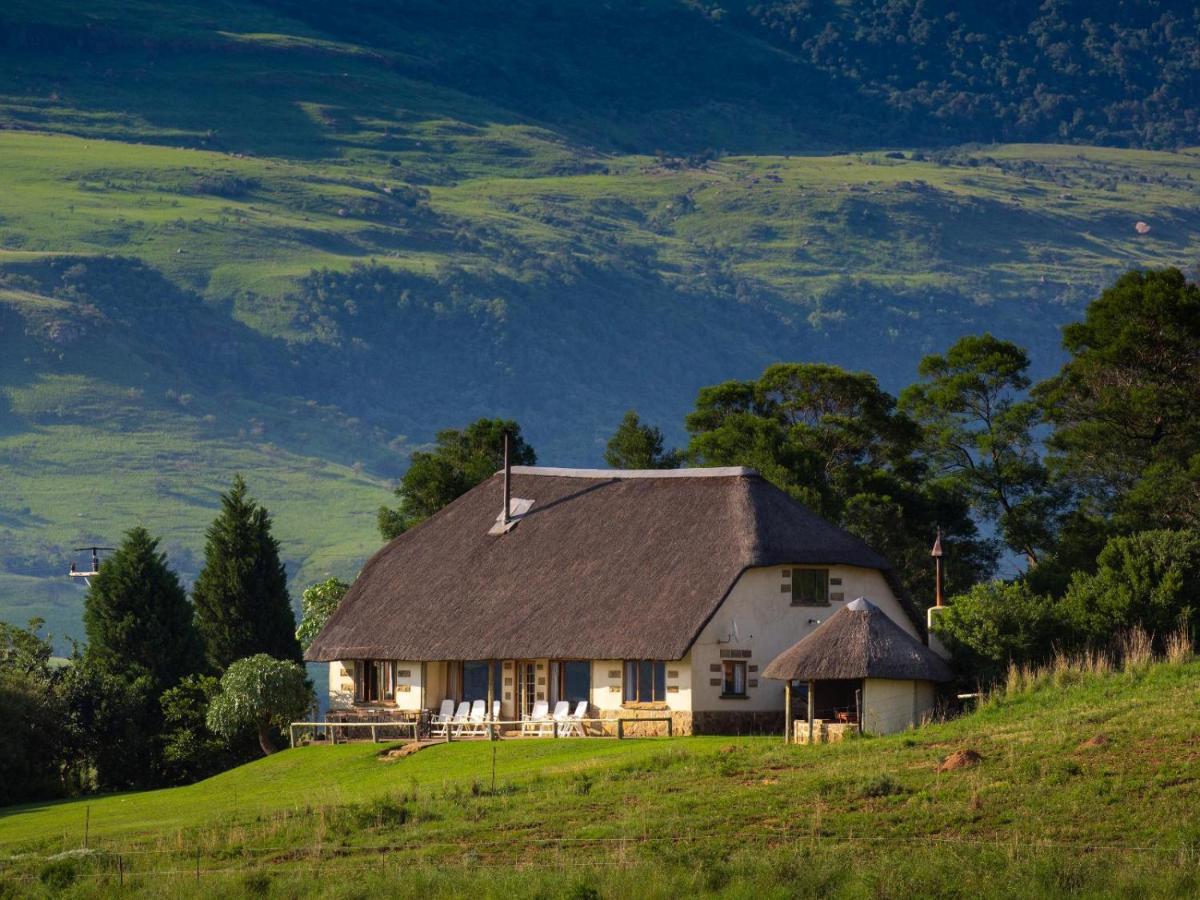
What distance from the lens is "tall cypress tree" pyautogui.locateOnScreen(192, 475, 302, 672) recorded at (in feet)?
257

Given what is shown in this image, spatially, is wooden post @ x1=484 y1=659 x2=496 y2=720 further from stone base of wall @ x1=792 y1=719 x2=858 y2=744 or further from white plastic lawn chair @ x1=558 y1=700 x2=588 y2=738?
stone base of wall @ x1=792 y1=719 x2=858 y2=744

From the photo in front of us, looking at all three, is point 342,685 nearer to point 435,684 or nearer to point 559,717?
point 435,684

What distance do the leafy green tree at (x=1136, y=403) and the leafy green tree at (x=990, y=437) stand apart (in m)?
2.03

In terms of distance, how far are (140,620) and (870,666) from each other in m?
30.5

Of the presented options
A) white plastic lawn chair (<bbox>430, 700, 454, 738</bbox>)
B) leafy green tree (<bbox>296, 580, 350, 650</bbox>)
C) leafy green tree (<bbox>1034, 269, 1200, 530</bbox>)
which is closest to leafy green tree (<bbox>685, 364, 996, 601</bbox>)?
leafy green tree (<bbox>1034, 269, 1200, 530</bbox>)

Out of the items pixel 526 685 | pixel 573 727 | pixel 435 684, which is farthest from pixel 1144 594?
pixel 435 684

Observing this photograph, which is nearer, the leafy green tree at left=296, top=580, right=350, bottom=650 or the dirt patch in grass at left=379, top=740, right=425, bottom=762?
the dirt patch in grass at left=379, top=740, right=425, bottom=762

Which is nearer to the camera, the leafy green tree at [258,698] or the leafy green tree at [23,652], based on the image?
the leafy green tree at [258,698]

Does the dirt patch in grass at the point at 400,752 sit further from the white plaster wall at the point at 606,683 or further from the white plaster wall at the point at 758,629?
the white plaster wall at the point at 758,629

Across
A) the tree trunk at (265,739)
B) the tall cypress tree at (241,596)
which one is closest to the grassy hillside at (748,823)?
the tree trunk at (265,739)

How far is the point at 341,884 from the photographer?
124ft

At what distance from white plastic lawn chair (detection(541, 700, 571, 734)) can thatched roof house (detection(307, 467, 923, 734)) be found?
2.80ft

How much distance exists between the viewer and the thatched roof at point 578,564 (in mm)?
58844

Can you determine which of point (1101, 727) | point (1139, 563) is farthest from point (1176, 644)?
point (1101, 727)
